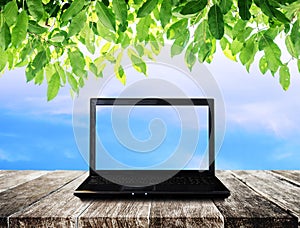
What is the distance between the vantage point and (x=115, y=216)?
99 cm

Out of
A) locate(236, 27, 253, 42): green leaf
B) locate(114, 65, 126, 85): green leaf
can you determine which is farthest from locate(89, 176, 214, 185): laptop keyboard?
locate(236, 27, 253, 42): green leaf

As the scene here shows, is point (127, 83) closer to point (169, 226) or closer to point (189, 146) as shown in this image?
point (189, 146)

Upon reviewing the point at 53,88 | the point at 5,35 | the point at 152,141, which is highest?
the point at 5,35

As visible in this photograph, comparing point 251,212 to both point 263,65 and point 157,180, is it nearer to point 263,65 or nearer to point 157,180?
point 157,180

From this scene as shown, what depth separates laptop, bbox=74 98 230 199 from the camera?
1.40 metres

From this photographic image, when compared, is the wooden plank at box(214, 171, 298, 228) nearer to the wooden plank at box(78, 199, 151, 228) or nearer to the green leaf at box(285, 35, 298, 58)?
the wooden plank at box(78, 199, 151, 228)

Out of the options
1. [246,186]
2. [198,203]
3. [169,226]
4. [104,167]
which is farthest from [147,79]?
[169,226]

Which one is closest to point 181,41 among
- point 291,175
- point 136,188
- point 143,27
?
point 143,27

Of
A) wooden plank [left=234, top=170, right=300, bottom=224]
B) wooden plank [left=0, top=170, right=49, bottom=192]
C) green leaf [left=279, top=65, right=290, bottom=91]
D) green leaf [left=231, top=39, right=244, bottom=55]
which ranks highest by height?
green leaf [left=231, top=39, right=244, bottom=55]

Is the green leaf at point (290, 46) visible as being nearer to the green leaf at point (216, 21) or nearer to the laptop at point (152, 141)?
the laptop at point (152, 141)

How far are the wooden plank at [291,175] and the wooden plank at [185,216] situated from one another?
1.96ft

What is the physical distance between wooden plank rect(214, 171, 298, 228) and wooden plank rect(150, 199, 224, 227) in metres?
0.02

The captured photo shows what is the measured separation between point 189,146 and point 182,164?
88 millimetres

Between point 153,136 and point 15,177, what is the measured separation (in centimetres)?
59
